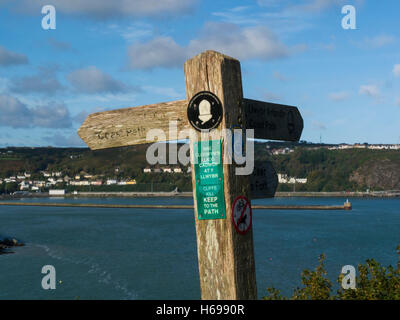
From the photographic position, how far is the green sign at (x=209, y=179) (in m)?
2.94

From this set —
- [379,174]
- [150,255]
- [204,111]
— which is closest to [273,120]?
[204,111]

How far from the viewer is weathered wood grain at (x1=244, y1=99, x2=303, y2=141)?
3200mm

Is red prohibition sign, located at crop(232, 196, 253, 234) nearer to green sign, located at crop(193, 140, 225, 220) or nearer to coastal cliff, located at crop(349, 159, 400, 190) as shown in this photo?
green sign, located at crop(193, 140, 225, 220)

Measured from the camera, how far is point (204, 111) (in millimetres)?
3021

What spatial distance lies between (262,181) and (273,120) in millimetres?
457

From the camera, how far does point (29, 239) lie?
6638 centimetres

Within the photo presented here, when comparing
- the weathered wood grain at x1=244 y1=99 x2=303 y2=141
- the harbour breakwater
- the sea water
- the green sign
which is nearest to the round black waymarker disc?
the green sign

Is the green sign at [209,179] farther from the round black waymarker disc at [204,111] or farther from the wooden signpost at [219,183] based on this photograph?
the round black waymarker disc at [204,111]

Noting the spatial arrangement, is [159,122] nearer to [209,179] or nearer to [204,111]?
[204,111]

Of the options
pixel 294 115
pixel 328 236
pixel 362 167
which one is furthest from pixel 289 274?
pixel 362 167

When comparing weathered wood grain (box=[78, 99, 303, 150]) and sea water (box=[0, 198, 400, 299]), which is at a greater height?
weathered wood grain (box=[78, 99, 303, 150])

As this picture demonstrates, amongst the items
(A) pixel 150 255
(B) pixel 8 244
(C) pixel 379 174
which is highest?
(C) pixel 379 174

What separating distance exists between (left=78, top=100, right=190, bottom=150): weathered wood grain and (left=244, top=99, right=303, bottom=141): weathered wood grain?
17.4 inches
